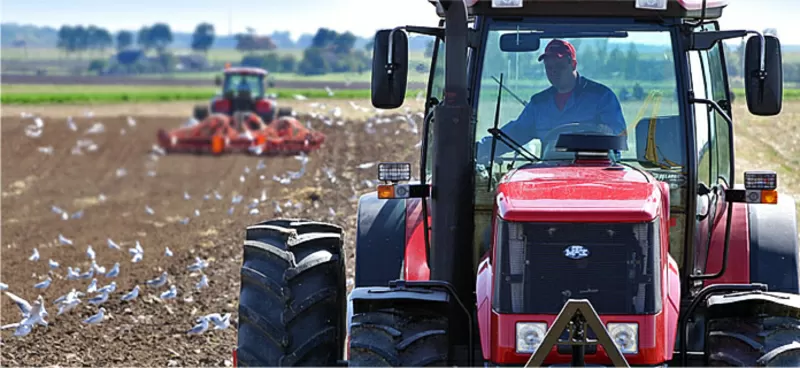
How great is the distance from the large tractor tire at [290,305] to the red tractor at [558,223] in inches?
0.4

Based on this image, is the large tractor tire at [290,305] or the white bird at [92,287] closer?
the large tractor tire at [290,305]

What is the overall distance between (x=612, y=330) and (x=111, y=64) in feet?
168

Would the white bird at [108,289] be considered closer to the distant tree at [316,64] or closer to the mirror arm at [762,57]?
the mirror arm at [762,57]

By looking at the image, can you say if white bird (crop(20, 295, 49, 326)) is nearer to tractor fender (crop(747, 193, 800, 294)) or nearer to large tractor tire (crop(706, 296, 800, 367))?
tractor fender (crop(747, 193, 800, 294))

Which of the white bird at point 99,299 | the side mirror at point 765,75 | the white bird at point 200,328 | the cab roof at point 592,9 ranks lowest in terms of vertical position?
the white bird at point 99,299

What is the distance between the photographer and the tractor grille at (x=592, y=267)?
18.1ft

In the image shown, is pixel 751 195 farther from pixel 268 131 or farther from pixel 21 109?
pixel 21 109

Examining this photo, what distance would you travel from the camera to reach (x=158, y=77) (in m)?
46.4

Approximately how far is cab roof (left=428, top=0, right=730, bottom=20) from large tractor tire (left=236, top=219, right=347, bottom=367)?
150 cm

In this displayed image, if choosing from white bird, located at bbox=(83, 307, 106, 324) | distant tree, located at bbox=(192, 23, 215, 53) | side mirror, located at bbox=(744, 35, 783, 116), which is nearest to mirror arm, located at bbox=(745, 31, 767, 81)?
side mirror, located at bbox=(744, 35, 783, 116)

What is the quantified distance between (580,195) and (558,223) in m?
0.20

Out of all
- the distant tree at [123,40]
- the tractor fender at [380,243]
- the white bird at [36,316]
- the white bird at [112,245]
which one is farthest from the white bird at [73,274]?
the distant tree at [123,40]

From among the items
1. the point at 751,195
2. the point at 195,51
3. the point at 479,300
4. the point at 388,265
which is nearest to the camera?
the point at 479,300

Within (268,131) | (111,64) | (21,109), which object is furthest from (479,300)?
(111,64)
